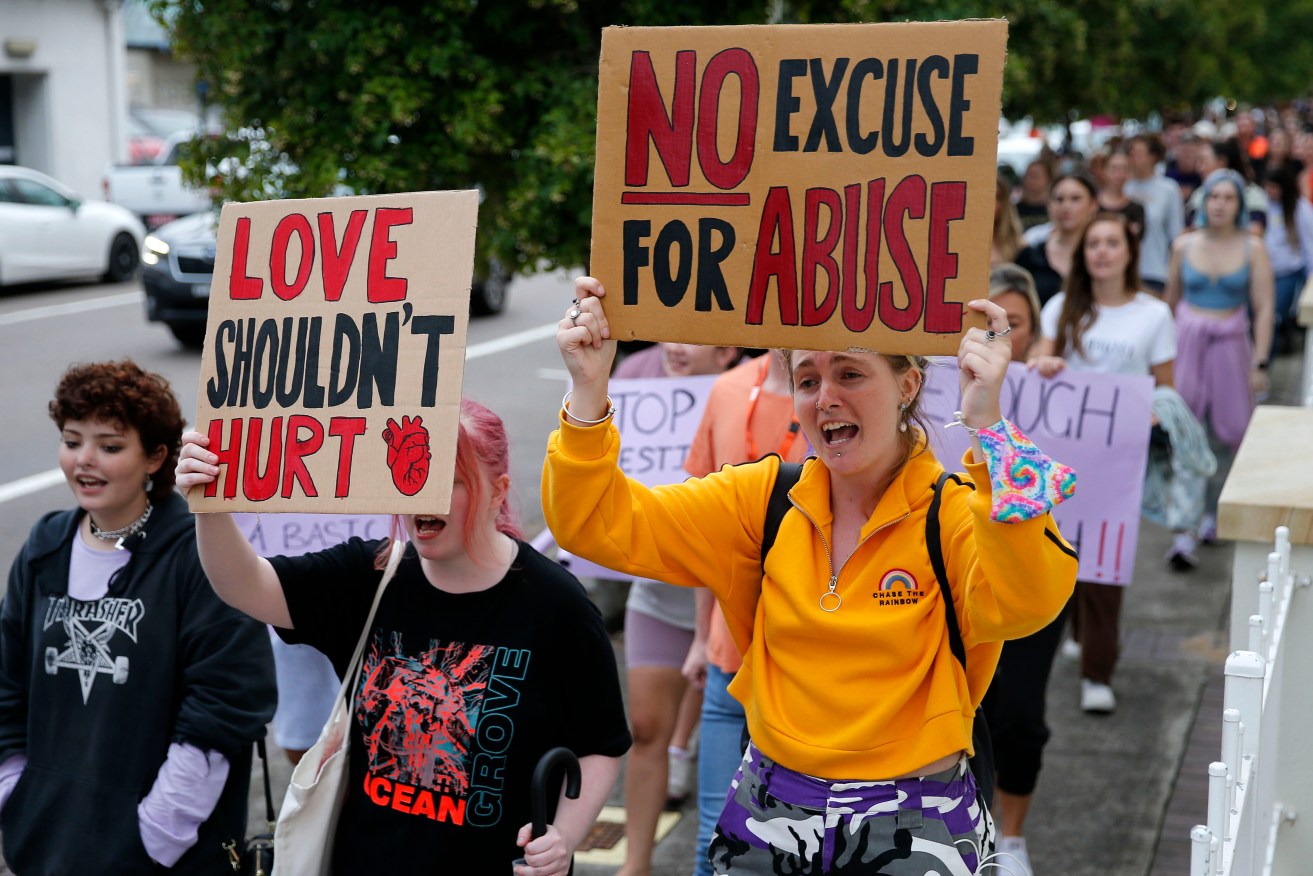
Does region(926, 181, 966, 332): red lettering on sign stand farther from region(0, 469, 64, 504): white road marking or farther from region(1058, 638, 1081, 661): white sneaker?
region(0, 469, 64, 504): white road marking

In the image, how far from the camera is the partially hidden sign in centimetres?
286

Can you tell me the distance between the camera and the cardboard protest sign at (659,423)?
17.8ft

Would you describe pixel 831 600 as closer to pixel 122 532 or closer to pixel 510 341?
pixel 122 532

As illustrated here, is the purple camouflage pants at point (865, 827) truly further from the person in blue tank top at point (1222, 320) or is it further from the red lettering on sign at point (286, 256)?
the person in blue tank top at point (1222, 320)

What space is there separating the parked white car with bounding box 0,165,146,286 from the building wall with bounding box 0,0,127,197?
979cm

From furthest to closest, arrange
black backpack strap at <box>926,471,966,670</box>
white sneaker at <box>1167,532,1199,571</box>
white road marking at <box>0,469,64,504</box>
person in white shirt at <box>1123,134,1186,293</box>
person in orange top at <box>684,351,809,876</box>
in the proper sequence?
1. person in white shirt at <box>1123,134,1186,293</box>
2. white road marking at <box>0,469,64,504</box>
3. white sneaker at <box>1167,532,1199,571</box>
4. person in orange top at <box>684,351,809,876</box>
5. black backpack strap at <box>926,471,966,670</box>

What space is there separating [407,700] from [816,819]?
0.86 meters

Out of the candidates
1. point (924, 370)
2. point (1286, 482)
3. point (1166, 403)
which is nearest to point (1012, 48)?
point (1166, 403)

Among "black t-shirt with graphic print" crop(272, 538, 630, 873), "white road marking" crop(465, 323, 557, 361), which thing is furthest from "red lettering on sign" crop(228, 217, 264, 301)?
"white road marking" crop(465, 323, 557, 361)

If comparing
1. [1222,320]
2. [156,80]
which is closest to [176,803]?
[1222,320]

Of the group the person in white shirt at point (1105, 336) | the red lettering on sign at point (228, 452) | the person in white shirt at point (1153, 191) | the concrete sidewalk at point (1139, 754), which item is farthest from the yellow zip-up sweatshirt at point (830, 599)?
the person in white shirt at point (1153, 191)

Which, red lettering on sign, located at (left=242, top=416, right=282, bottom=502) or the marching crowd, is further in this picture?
red lettering on sign, located at (left=242, top=416, right=282, bottom=502)

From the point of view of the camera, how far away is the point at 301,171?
6195mm

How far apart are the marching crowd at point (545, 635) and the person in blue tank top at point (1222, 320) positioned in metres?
5.51
